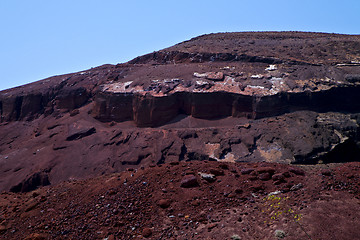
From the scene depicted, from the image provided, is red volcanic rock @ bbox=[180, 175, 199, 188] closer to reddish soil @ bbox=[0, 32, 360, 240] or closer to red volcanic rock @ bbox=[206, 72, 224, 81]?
reddish soil @ bbox=[0, 32, 360, 240]

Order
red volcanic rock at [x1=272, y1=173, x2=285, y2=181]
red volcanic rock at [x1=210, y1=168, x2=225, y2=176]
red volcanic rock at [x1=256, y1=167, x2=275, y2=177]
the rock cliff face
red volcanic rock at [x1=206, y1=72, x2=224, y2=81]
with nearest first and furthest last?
1. red volcanic rock at [x1=272, y1=173, x2=285, y2=181]
2. red volcanic rock at [x1=256, y1=167, x2=275, y2=177]
3. red volcanic rock at [x1=210, y1=168, x2=225, y2=176]
4. the rock cliff face
5. red volcanic rock at [x1=206, y1=72, x2=224, y2=81]

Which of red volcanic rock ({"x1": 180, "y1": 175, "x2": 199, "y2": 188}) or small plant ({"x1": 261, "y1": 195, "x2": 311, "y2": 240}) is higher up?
red volcanic rock ({"x1": 180, "y1": 175, "x2": 199, "y2": 188})

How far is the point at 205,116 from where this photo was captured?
17.8 metres

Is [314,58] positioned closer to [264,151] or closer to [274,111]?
[274,111]

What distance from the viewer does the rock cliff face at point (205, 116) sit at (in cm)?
1452

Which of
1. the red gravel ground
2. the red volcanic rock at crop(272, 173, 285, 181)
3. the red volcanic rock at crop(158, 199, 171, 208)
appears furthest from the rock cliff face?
the red volcanic rock at crop(158, 199, 171, 208)

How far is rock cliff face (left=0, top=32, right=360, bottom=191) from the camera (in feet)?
47.6

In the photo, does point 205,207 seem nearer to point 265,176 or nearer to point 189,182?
point 189,182

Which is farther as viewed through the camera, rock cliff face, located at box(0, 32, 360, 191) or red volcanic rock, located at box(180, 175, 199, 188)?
rock cliff face, located at box(0, 32, 360, 191)

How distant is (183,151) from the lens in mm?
15188

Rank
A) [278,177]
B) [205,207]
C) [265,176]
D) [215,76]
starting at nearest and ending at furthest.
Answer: [205,207], [278,177], [265,176], [215,76]

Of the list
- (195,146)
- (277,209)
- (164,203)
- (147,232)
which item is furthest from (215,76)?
(147,232)

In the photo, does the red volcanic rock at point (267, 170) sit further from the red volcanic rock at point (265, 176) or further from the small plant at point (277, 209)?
the small plant at point (277, 209)

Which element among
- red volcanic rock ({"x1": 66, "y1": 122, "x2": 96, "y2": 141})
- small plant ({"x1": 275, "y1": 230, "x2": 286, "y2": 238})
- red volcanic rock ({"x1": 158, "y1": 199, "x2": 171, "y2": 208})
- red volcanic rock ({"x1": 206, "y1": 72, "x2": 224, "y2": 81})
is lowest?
small plant ({"x1": 275, "y1": 230, "x2": 286, "y2": 238})
